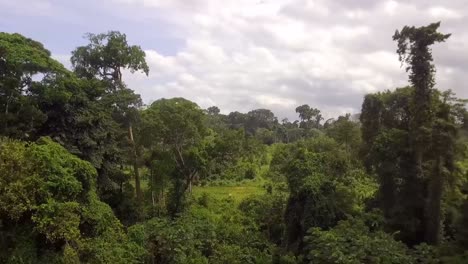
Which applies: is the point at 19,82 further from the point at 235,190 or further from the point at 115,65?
the point at 235,190

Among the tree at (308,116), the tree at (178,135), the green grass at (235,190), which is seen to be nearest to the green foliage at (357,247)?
the tree at (178,135)

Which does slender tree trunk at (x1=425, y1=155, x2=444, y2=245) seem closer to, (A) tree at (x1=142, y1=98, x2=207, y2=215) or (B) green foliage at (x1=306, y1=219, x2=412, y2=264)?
(B) green foliage at (x1=306, y1=219, x2=412, y2=264)

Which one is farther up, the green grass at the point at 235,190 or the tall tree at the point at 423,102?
the tall tree at the point at 423,102

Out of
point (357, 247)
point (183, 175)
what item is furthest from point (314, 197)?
point (183, 175)

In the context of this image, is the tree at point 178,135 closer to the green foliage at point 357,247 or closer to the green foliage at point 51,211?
the green foliage at point 51,211

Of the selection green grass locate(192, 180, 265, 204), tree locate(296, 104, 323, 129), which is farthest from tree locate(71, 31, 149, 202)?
tree locate(296, 104, 323, 129)
